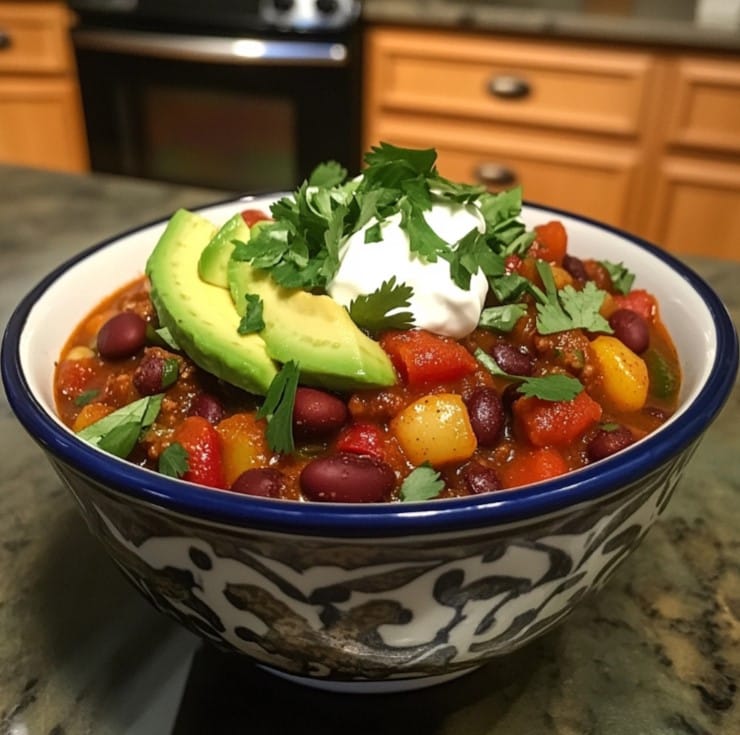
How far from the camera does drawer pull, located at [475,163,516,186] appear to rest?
3643 millimetres

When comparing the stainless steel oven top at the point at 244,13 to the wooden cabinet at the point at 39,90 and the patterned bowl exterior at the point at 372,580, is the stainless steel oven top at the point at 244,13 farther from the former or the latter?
the patterned bowl exterior at the point at 372,580

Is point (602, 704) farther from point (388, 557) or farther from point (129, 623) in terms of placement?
point (129, 623)

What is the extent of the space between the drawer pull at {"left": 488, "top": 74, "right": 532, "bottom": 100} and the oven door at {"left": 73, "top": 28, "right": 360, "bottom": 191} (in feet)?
1.80

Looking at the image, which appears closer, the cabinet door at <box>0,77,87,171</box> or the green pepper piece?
the green pepper piece

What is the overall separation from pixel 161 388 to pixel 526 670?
51 cm

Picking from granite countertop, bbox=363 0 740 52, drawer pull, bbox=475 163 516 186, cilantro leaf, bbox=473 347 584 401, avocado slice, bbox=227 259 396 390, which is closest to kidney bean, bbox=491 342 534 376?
cilantro leaf, bbox=473 347 584 401

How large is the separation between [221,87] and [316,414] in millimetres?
3084

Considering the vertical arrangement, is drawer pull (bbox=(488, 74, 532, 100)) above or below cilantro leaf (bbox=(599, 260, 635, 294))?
below

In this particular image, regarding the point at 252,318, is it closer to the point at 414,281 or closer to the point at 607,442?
the point at 414,281

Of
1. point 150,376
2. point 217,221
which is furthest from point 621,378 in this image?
point 217,221

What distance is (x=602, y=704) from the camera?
3.16 feet

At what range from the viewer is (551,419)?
940 millimetres

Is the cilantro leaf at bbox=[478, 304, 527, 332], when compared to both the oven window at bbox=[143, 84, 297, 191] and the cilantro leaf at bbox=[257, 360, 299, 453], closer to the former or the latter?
the cilantro leaf at bbox=[257, 360, 299, 453]

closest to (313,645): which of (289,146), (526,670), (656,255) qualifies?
(526,670)
